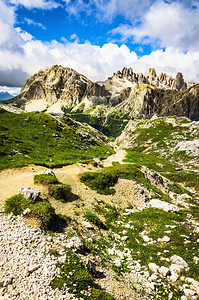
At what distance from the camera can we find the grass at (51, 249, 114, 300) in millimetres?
7406

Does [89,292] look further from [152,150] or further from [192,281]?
[152,150]

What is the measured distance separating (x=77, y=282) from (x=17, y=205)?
782cm

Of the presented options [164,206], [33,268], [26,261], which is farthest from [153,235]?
[26,261]

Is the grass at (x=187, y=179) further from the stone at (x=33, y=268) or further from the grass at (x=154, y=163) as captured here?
the stone at (x=33, y=268)

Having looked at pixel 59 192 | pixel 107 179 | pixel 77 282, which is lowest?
pixel 77 282

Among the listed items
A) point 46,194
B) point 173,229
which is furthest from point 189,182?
point 46,194

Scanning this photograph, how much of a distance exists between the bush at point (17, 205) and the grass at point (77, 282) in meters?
5.69

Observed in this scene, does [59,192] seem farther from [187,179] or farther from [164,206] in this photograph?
[187,179]

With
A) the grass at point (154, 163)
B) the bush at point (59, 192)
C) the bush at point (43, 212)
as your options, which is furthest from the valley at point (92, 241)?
the grass at point (154, 163)

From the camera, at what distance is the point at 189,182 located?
1548 inches

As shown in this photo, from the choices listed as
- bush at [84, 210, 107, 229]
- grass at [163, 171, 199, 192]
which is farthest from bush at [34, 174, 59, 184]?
grass at [163, 171, 199, 192]

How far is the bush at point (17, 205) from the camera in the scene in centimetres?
1199

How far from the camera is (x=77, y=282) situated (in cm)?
778

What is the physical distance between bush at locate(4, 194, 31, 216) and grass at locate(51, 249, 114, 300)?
18.7 feet
